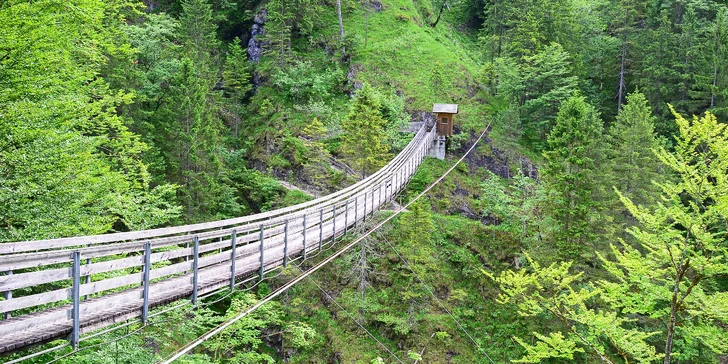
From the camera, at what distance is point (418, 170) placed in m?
23.7

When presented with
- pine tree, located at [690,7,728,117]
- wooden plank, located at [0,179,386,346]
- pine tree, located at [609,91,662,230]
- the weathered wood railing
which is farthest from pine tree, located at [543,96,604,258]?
pine tree, located at [690,7,728,117]

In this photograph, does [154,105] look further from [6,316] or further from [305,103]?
[6,316]

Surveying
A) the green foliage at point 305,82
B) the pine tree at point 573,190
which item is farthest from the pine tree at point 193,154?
the pine tree at point 573,190

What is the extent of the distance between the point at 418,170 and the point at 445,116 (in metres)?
3.35

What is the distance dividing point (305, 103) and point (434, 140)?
773 cm

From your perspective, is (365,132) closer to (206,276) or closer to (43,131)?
(43,131)

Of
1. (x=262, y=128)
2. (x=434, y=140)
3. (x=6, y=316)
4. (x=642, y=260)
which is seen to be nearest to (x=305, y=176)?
(x=262, y=128)

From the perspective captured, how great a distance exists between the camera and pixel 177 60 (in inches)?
930

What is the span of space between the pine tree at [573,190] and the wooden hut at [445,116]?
6225mm

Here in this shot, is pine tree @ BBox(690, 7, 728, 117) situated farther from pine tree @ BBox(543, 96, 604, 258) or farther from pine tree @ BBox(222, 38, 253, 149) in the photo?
pine tree @ BBox(222, 38, 253, 149)

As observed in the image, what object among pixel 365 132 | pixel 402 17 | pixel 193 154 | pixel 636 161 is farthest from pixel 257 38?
pixel 636 161

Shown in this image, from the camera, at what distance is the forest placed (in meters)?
8.79

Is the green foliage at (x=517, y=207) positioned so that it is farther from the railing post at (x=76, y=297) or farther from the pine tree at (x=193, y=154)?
the railing post at (x=76, y=297)

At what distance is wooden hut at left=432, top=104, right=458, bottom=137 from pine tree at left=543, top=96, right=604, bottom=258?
6225 millimetres
